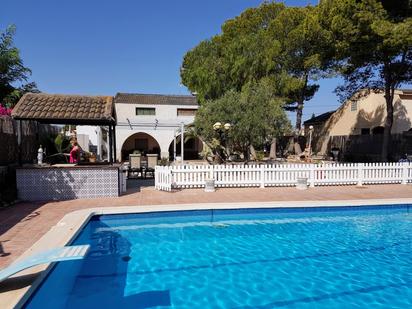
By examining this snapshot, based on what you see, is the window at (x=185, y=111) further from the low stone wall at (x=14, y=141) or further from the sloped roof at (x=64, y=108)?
the sloped roof at (x=64, y=108)

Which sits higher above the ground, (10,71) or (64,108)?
(10,71)

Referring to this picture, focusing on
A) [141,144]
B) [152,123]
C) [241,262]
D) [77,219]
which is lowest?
[241,262]

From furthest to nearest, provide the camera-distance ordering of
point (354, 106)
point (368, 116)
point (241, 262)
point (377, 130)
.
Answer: point (354, 106) → point (368, 116) → point (377, 130) → point (241, 262)

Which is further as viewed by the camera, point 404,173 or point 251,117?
point 251,117

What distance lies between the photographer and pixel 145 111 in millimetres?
29750

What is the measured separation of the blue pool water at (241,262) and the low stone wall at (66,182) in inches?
95.7

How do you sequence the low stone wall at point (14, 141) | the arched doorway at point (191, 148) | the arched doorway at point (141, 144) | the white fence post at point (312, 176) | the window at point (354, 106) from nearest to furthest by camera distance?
the low stone wall at point (14, 141) < the white fence post at point (312, 176) < the window at point (354, 106) < the arched doorway at point (141, 144) < the arched doorway at point (191, 148)

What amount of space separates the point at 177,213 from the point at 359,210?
4.97 m

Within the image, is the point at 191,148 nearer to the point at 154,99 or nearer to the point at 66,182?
the point at 154,99

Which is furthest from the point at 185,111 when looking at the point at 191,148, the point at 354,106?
the point at 354,106

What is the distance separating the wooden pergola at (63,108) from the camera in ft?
30.5

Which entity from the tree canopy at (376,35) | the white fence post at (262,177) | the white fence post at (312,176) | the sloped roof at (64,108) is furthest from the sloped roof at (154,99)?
the sloped roof at (64,108)

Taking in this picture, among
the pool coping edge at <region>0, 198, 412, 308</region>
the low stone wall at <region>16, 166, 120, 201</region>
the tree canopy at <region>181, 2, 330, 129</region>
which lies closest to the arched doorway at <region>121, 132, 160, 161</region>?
the tree canopy at <region>181, 2, 330, 129</region>

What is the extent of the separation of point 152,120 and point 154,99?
2546mm
